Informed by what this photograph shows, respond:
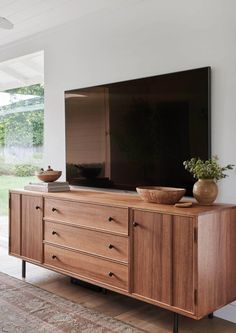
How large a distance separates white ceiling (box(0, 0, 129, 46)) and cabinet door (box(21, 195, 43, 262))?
65.3 inches

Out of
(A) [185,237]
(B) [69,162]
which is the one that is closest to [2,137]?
(B) [69,162]

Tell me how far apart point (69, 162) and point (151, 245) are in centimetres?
159

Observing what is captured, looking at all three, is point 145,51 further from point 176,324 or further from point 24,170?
point 24,170

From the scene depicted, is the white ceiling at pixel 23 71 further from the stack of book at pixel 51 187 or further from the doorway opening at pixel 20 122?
the stack of book at pixel 51 187

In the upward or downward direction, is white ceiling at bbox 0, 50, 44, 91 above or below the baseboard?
above

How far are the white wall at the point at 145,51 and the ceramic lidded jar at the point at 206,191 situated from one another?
202mm

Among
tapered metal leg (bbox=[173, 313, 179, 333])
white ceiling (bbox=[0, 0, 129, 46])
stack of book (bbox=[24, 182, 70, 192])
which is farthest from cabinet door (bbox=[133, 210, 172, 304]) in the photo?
white ceiling (bbox=[0, 0, 129, 46])

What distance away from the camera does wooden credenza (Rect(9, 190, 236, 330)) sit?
232 centimetres

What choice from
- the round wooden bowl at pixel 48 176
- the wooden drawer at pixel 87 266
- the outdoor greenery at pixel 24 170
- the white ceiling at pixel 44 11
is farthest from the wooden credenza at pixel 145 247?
the white ceiling at pixel 44 11

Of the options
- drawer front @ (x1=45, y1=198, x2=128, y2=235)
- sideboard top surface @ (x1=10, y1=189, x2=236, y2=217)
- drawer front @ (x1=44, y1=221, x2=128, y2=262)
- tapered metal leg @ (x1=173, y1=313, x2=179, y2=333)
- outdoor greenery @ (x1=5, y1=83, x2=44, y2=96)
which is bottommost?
tapered metal leg @ (x1=173, y1=313, x2=179, y2=333)

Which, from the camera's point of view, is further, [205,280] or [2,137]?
[2,137]

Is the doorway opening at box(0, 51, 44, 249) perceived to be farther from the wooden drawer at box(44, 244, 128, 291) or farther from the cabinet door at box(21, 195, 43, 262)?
the wooden drawer at box(44, 244, 128, 291)

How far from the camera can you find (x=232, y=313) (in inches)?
107

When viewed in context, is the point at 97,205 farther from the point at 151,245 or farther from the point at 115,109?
the point at 115,109
